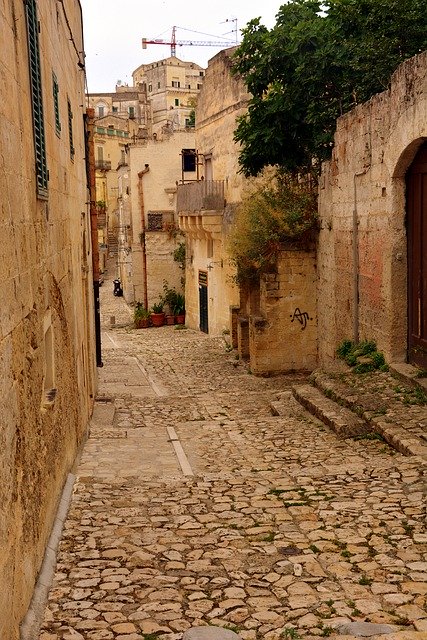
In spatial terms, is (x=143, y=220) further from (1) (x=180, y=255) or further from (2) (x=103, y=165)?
(2) (x=103, y=165)

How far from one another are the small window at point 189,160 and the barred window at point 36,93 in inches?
784

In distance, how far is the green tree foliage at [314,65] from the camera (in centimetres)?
1366

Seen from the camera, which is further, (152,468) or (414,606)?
(152,468)

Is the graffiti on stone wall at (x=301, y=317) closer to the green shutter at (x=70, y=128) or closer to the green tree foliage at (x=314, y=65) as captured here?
the green tree foliage at (x=314, y=65)

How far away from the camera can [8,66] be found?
4.20 m

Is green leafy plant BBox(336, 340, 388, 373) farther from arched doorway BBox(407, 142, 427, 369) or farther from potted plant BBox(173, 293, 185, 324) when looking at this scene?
potted plant BBox(173, 293, 185, 324)

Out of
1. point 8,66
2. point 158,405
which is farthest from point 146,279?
point 8,66

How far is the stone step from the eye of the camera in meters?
8.33

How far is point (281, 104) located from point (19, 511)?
12.8m

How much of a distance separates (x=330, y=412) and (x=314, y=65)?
8.15m

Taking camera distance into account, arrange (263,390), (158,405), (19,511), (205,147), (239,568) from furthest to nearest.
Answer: (205,147)
(263,390)
(158,405)
(239,568)
(19,511)

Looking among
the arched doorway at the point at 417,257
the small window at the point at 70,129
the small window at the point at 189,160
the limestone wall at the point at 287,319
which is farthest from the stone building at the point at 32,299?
the small window at the point at 189,160

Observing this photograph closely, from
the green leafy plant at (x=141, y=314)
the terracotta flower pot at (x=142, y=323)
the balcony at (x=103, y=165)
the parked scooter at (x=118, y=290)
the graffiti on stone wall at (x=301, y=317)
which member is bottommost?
the terracotta flower pot at (x=142, y=323)

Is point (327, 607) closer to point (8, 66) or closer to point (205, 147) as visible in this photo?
point (8, 66)
